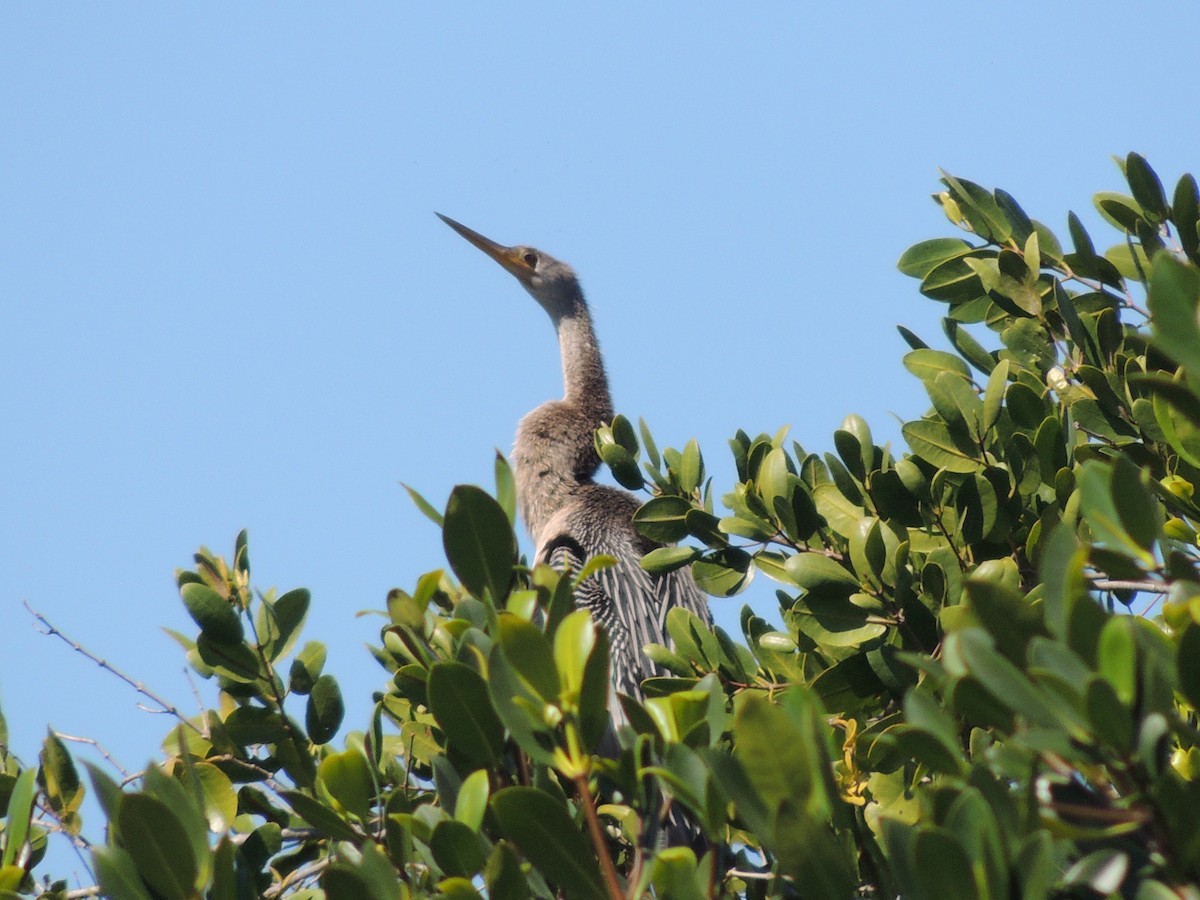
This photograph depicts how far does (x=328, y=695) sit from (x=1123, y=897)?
1628mm

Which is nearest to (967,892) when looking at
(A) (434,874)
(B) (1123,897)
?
(B) (1123,897)

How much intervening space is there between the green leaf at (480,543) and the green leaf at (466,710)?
22cm

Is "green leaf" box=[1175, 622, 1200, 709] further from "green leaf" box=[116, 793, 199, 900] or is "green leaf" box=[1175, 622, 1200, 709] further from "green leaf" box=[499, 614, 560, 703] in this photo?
"green leaf" box=[116, 793, 199, 900]

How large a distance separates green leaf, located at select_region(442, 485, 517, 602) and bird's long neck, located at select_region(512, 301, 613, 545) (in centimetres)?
403

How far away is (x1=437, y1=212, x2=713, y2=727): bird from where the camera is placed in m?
5.52

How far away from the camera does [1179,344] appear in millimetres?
1254

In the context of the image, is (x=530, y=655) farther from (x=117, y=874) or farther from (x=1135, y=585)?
(x=1135, y=585)

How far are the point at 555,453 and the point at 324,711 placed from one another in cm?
389

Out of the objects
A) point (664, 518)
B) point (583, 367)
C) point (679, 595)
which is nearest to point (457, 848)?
point (664, 518)

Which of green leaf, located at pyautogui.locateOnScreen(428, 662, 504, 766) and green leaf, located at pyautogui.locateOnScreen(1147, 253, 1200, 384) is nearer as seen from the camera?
green leaf, located at pyautogui.locateOnScreen(1147, 253, 1200, 384)

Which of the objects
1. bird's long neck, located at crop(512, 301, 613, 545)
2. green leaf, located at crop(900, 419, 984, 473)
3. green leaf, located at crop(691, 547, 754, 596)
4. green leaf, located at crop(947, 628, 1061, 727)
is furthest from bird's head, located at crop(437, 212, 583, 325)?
green leaf, located at crop(947, 628, 1061, 727)

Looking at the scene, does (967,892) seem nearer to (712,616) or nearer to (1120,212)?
(1120,212)

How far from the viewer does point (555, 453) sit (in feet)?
20.7

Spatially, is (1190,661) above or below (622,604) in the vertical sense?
below
